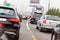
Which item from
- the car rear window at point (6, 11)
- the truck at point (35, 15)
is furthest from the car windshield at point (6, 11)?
the truck at point (35, 15)

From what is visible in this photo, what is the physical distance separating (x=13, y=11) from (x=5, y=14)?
527mm

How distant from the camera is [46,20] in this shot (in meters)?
20.6

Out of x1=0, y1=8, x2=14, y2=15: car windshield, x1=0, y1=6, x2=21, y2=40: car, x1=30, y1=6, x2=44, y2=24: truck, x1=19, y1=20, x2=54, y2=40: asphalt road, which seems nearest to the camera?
x1=0, y1=6, x2=21, y2=40: car

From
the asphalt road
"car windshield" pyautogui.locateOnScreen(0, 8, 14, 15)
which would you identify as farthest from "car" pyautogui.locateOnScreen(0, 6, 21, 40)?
the asphalt road

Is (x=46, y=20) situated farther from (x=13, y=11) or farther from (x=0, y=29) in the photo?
(x=0, y=29)

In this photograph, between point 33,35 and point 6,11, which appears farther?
point 33,35

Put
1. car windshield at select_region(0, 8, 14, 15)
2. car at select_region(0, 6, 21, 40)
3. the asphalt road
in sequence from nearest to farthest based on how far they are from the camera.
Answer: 1. car at select_region(0, 6, 21, 40)
2. car windshield at select_region(0, 8, 14, 15)
3. the asphalt road

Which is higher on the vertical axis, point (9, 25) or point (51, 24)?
point (9, 25)

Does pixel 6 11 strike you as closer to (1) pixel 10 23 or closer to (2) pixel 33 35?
(1) pixel 10 23

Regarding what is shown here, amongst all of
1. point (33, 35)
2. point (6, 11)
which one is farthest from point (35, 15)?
point (6, 11)

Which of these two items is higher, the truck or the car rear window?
the car rear window

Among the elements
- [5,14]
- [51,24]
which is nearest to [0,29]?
[5,14]

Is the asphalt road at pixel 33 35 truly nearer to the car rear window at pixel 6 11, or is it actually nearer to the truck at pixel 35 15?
the car rear window at pixel 6 11

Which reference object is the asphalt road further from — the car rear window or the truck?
the truck
